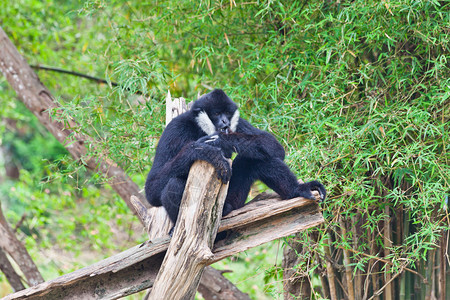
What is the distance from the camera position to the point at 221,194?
2424 millimetres

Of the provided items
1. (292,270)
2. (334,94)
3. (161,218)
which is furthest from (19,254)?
(334,94)

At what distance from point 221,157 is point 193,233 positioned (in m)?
0.40

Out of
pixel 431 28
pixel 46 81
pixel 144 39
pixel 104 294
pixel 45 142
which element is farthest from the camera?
pixel 45 142

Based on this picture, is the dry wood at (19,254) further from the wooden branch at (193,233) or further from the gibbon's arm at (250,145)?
the gibbon's arm at (250,145)

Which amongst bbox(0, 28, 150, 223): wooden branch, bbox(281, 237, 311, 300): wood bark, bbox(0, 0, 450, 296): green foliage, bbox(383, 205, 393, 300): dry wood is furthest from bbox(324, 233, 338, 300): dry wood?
bbox(0, 28, 150, 223): wooden branch

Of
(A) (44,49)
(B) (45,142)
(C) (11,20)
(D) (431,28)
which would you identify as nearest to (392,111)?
(D) (431,28)

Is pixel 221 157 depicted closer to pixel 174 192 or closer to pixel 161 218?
pixel 174 192

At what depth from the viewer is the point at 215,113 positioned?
9.63 ft

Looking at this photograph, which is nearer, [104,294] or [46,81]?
[104,294]

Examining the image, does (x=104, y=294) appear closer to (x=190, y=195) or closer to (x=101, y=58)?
(x=190, y=195)

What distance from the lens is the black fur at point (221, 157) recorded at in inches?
99.5

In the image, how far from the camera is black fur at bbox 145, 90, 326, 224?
8.29 feet

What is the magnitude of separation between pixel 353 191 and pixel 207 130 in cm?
98

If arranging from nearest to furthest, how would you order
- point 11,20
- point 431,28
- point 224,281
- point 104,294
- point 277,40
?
point 104,294 → point 431,28 → point 277,40 → point 224,281 → point 11,20
